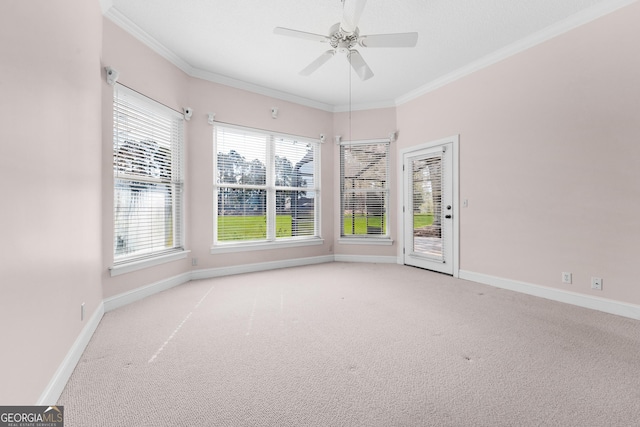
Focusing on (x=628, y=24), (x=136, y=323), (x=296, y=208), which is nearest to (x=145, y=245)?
(x=136, y=323)

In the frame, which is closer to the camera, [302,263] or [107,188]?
[107,188]

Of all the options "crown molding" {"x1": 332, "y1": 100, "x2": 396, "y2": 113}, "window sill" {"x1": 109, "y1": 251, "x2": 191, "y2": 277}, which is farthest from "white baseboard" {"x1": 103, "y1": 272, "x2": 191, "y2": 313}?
"crown molding" {"x1": 332, "y1": 100, "x2": 396, "y2": 113}

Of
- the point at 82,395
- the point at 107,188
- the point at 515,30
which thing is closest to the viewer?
the point at 82,395

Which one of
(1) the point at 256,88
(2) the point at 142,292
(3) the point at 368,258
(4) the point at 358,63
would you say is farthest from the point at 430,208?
(2) the point at 142,292

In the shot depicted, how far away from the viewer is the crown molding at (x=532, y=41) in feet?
8.67

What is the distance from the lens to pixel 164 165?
11.4 ft

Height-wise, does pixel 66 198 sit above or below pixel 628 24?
below

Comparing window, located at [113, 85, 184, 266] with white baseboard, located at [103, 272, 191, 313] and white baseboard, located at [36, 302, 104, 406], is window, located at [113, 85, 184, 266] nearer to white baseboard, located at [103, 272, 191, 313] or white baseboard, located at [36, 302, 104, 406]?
white baseboard, located at [103, 272, 191, 313]

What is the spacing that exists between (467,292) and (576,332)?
3.77 ft

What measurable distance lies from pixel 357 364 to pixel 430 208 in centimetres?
335

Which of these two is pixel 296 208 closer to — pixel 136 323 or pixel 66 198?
pixel 136 323

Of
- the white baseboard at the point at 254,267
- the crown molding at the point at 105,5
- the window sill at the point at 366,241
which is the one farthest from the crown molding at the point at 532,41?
the crown molding at the point at 105,5

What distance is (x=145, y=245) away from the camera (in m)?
3.24

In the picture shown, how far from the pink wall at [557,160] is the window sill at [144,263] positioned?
4.10 m
